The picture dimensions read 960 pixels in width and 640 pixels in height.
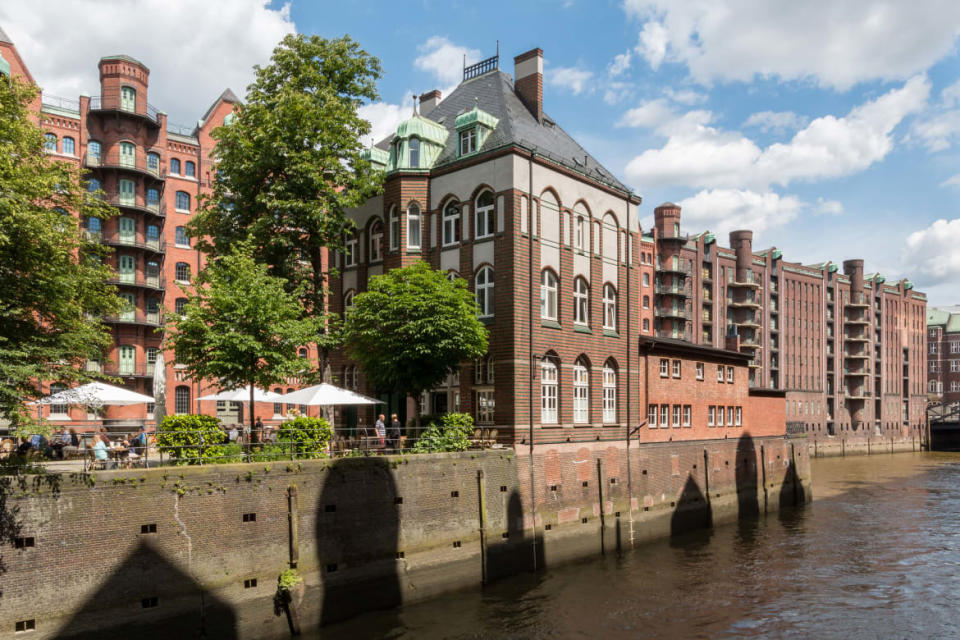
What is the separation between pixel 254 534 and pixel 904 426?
124 metres

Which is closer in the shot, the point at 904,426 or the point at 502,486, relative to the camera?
the point at 502,486

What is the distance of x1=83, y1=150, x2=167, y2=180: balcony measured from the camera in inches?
2154

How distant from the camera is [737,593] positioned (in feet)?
86.3

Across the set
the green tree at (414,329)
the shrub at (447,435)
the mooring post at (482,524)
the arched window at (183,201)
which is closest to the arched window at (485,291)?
the green tree at (414,329)

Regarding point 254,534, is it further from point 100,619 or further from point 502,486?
point 502,486

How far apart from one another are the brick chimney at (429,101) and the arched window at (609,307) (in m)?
14.1

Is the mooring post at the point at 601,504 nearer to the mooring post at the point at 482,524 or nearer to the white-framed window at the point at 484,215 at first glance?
the mooring post at the point at 482,524

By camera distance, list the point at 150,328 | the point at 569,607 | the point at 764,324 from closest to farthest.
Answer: the point at 569,607
the point at 150,328
the point at 764,324

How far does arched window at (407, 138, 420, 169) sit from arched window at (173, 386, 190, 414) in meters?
31.4

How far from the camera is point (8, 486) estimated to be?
1717cm

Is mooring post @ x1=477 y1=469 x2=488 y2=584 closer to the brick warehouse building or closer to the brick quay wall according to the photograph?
the brick quay wall

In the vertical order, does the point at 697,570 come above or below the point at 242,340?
below

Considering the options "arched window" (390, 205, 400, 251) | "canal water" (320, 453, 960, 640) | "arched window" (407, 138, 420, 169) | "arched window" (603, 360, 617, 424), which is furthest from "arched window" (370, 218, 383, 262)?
"canal water" (320, 453, 960, 640)

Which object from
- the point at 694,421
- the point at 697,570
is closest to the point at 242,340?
the point at 697,570
